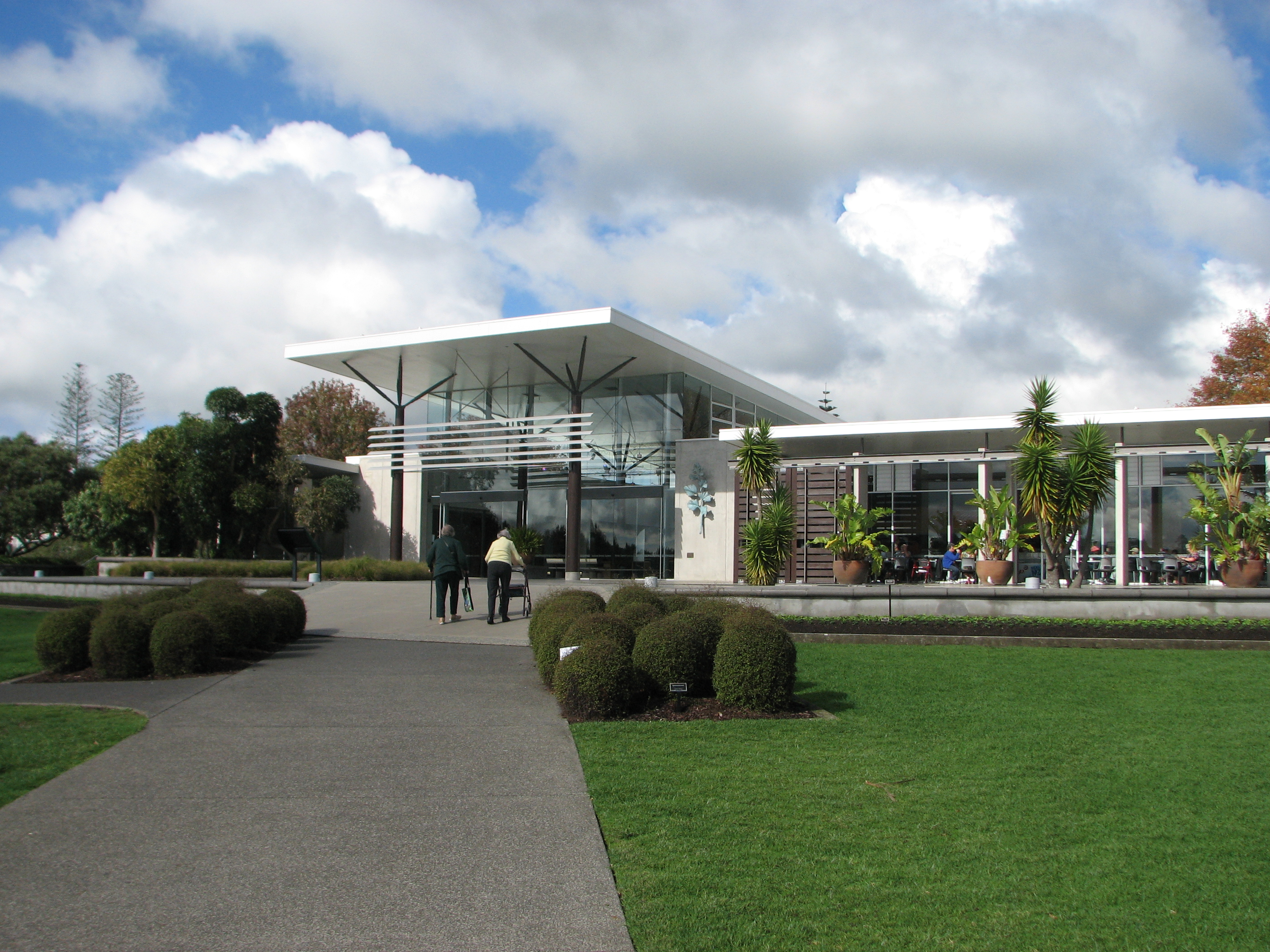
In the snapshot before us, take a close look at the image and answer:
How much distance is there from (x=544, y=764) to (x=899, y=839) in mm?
2377

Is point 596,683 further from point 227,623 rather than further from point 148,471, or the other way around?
point 148,471

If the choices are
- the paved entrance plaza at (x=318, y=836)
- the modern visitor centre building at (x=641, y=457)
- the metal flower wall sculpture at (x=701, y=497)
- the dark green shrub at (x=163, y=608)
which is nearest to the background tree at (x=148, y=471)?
the modern visitor centre building at (x=641, y=457)

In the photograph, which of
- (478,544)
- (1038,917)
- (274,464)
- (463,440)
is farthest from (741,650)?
(274,464)

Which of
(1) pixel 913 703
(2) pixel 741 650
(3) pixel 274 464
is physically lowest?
(1) pixel 913 703

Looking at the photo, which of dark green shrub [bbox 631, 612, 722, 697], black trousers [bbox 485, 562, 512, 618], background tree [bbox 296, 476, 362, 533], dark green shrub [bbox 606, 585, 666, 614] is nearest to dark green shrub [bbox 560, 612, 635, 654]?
dark green shrub [bbox 631, 612, 722, 697]

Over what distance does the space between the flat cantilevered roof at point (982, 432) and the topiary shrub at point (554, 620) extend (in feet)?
38.7

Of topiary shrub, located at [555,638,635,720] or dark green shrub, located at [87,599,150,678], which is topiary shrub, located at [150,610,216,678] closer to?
dark green shrub, located at [87,599,150,678]

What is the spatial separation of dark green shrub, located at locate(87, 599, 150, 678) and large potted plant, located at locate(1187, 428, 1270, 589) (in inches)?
617

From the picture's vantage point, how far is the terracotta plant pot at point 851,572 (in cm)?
1714

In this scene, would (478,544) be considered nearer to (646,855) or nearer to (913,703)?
(913,703)

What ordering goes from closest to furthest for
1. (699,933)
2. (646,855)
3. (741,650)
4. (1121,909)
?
(699,933), (1121,909), (646,855), (741,650)

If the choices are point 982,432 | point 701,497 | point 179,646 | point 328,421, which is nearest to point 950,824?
point 179,646

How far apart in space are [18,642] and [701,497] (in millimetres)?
16534

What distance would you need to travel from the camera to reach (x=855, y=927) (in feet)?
11.4
